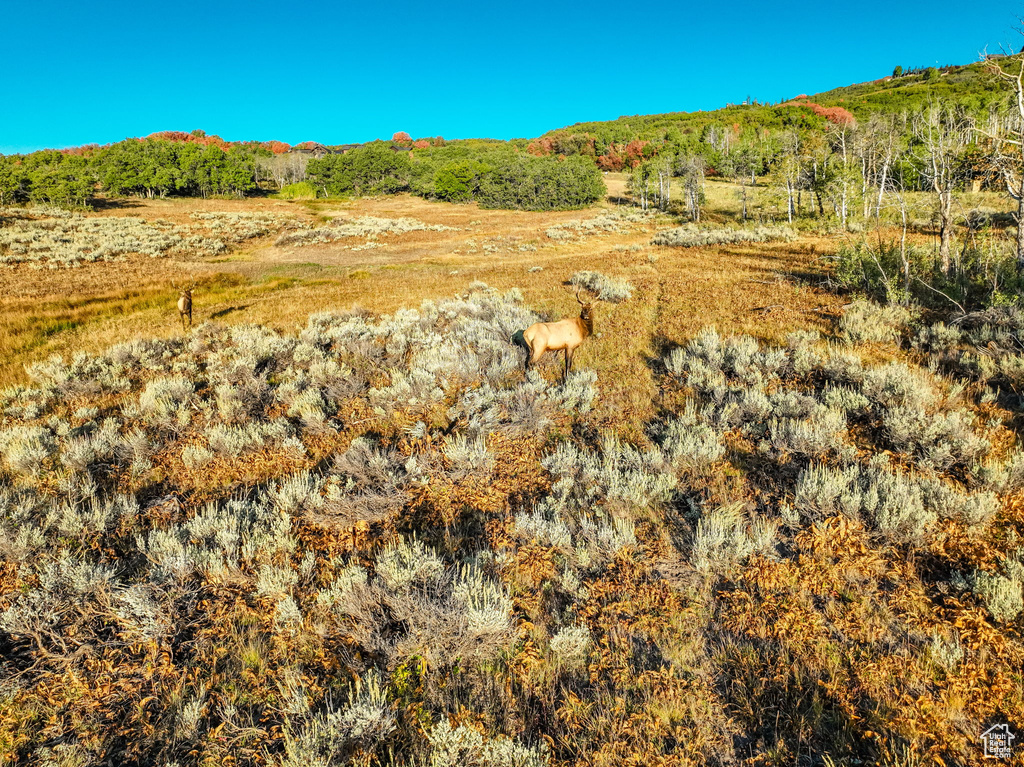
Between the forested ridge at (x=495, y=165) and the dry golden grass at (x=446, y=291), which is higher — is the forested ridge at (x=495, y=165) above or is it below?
above

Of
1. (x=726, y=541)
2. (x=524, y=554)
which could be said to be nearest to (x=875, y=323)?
(x=726, y=541)

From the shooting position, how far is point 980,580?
3.33 m

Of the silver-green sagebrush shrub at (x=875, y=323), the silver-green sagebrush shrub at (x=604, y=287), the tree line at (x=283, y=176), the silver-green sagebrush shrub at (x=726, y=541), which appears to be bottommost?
the silver-green sagebrush shrub at (x=726, y=541)

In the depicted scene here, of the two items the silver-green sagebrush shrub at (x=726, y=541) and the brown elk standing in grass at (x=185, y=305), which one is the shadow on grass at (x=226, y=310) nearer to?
the brown elk standing in grass at (x=185, y=305)

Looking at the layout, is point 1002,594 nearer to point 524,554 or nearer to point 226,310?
point 524,554

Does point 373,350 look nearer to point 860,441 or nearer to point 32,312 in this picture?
point 860,441

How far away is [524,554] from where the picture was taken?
162 inches

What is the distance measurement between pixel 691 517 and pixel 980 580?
6.87 feet

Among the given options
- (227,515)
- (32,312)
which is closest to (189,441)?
(227,515)

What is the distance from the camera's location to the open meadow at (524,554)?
2.76 m

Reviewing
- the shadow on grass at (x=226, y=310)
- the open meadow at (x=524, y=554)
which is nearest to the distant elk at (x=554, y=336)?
the open meadow at (x=524, y=554)

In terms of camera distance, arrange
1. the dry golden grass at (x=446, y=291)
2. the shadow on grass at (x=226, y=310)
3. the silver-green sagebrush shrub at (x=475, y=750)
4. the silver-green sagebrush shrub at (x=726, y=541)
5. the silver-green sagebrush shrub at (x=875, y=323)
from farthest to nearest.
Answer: the shadow on grass at (x=226, y=310) → the dry golden grass at (x=446, y=291) → the silver-green sagebrush shrub at (x=875, y=323) → the silver-green sagebrush shrub at (x=726, y=541) → the silver-green sagebrush shrub at (x=475, y=750)

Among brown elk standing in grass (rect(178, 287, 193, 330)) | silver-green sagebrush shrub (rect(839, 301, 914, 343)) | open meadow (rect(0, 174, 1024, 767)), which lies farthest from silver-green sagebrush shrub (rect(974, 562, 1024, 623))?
brown elk standing in grass (rect(178, 287, 193, 330))

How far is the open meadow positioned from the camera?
276 centimetres
